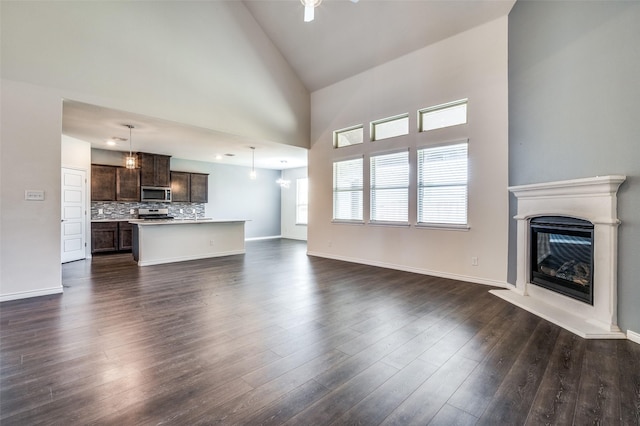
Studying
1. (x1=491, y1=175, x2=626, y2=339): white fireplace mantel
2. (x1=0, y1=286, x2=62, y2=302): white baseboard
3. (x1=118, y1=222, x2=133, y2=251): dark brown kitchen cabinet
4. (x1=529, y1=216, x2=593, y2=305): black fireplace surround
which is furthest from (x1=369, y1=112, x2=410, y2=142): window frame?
(x1=118, y1=222, x2=133, y2=251): dark brown kitchen cabinet

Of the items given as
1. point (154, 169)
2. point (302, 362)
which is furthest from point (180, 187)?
point (302, 362)

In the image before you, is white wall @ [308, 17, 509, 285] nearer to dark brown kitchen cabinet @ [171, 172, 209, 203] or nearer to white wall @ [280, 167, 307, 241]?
white wall @ [280, 167, 307, 241]

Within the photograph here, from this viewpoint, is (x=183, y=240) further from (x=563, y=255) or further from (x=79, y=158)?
(x=563, y=255)

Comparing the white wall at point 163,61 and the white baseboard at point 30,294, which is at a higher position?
the white wall at point 163,61

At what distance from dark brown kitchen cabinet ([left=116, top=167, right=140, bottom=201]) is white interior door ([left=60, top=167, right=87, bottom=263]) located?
110 centimetres

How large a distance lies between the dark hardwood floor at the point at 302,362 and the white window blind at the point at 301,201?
6920 millimetres

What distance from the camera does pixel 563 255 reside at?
138 inches

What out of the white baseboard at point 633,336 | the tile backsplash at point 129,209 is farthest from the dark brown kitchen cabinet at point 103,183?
the white baseboard at point 633,336

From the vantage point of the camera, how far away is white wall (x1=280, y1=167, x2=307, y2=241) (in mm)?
10873

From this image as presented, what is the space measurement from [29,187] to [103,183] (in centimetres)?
431

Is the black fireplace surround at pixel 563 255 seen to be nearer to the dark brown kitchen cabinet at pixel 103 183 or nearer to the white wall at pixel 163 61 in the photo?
the white wall at pixel 163 61

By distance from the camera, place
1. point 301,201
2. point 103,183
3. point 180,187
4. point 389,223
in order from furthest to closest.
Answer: point 301,201 → point 180,187 → point 103,183 → point 389,223

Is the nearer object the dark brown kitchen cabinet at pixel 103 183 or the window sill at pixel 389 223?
the window sill at pixel 389 223

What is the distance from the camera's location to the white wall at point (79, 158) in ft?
20.1
